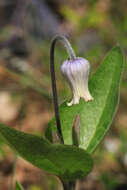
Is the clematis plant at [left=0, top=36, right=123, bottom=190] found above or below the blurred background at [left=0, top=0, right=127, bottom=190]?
above

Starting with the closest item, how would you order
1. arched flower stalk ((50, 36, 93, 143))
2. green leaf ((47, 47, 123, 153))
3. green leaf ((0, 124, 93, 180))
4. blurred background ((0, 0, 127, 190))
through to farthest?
green leaf ((0, 124, 93, 180)), arched flower stalk ((50, 36, 93, 143)), green leaf ((47, 47, 123, 153)), blurred background ((0, 0, 127, 190))

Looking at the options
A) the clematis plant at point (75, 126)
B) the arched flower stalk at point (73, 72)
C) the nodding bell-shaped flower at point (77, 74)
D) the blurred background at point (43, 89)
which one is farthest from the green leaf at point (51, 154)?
the blurred background at point (43, 89)

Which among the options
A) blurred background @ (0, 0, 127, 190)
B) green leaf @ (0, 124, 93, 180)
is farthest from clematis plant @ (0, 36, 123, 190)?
blurred background @ (0, 0, 127, 190)

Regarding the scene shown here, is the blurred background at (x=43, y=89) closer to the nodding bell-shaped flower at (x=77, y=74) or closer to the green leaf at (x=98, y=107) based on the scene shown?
the green leaf at (x=98, y=107)

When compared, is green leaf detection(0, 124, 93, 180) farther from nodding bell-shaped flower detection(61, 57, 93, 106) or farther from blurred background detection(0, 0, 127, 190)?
blurred background detection(0, 0, 127, 190)

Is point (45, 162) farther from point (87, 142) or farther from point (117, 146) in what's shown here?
point (117, 146)

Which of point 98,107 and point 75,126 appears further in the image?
point 98,107

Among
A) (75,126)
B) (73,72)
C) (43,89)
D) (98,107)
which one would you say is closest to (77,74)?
(73,72)

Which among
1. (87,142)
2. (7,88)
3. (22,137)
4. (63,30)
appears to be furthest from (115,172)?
(63,30)

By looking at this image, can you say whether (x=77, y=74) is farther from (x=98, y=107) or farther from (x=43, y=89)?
(x=43, y=89)
